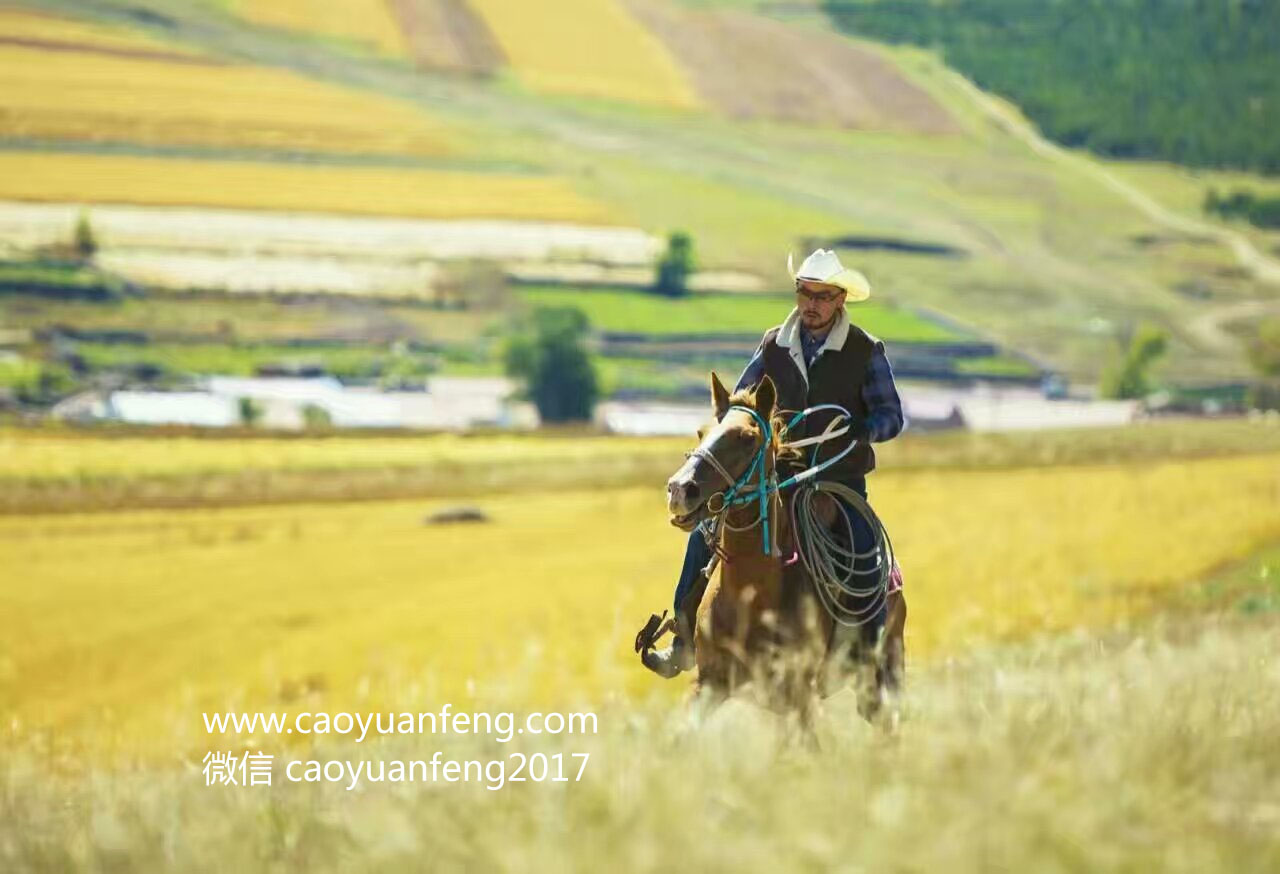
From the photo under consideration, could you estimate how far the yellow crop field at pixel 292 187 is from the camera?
151 metres

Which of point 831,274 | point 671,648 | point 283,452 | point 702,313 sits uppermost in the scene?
point 831,274

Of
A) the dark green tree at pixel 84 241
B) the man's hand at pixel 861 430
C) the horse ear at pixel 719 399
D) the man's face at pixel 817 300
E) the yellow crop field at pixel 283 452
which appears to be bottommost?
the yellow crop field at pixel 283 452

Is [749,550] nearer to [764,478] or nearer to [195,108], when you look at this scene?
[764,478]

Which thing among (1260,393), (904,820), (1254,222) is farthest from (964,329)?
(904,820)

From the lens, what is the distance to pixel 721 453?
35.7 ft

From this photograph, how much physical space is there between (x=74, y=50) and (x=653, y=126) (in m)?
49.0

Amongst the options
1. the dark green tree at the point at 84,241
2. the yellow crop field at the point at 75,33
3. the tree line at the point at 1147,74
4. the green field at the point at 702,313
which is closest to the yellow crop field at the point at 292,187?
the dark green tree at the point at 84,241

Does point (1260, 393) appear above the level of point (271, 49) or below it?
below

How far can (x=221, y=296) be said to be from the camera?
427 ft

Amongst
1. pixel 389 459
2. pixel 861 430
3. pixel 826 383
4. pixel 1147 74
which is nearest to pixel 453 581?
pixel 826 383

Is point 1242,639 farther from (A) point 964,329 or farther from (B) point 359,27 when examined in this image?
(B) point 359,27

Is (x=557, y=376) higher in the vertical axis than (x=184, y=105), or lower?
lower

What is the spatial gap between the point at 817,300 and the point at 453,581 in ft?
107

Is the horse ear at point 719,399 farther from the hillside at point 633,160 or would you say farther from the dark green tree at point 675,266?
the dark green tree at point 675,266
